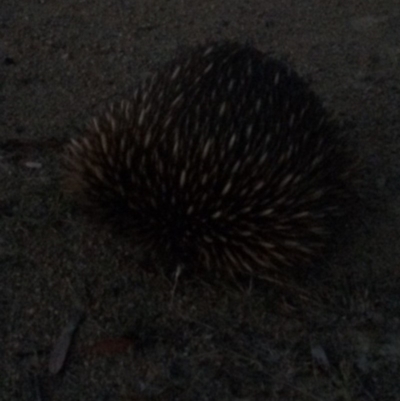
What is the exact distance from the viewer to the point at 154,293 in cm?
417

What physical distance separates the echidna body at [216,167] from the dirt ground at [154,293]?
0.18m

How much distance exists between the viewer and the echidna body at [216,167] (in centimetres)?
404

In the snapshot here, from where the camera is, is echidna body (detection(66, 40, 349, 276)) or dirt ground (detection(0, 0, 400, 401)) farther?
echidna body (detection(66, 40, 349, 276))

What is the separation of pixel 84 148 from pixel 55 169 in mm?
523

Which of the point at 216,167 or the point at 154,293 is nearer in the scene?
the point at 216,167

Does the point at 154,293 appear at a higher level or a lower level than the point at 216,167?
lower

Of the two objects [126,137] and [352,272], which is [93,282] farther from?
[352,272]

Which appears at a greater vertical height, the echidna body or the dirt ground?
the echidna body

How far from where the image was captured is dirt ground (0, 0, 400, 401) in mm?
3834

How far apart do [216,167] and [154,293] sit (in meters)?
0.56

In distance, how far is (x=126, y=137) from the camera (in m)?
4.16

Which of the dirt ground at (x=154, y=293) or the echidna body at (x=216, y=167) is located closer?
the dirt ground at (x=154, y=293)

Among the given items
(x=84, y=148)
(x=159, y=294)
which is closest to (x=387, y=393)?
(x=159, y=294)

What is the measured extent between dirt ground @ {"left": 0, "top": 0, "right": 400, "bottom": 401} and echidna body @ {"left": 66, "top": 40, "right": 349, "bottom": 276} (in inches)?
7.1
